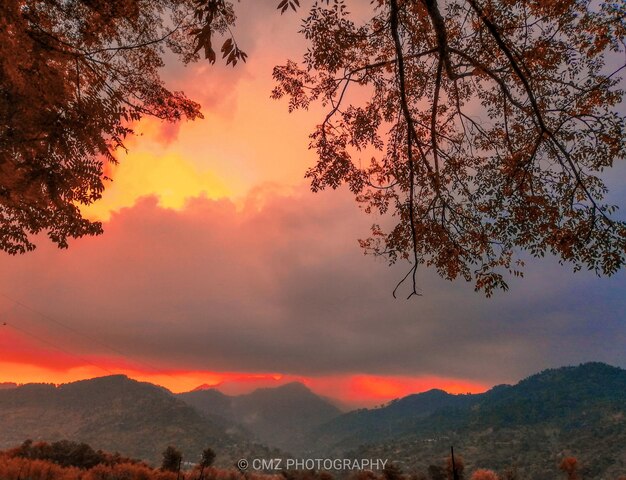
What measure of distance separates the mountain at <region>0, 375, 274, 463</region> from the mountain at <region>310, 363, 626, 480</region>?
41.4 metres

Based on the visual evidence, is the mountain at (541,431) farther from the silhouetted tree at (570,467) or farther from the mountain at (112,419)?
the silhouetted tree at (570,467)

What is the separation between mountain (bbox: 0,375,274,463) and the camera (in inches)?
3780

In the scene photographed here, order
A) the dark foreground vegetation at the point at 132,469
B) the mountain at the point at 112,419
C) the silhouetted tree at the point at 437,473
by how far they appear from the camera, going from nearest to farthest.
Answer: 1. the dark foreground vegetation at the point at 132,469
2. the silhouetted tree at the point at 437,473
3. the mountain at the point at 112,419

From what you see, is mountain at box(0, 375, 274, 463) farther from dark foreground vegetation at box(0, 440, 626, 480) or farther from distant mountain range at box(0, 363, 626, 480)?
dark foreground vegetation at box(0, 440, 626, 480)

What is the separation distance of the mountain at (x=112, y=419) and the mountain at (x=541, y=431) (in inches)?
1630

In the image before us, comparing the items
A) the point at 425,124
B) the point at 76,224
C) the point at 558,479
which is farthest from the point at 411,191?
the point at 558,479

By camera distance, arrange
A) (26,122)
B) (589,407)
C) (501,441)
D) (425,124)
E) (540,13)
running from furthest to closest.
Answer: (589,407)
(501,441)
(425,124)
(540,13)
(26,122)

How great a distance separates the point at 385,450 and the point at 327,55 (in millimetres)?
97736

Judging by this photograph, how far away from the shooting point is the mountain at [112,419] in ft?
315

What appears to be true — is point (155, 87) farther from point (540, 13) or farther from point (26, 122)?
point (540, 13)

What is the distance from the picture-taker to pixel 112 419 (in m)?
117

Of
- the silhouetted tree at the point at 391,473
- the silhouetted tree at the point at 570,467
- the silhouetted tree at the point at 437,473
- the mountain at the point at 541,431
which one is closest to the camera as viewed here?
the silhouetted tree at the point at 570,467

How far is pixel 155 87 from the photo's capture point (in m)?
10.4

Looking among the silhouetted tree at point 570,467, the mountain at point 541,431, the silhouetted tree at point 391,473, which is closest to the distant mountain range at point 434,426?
the mountain at point 541,431
